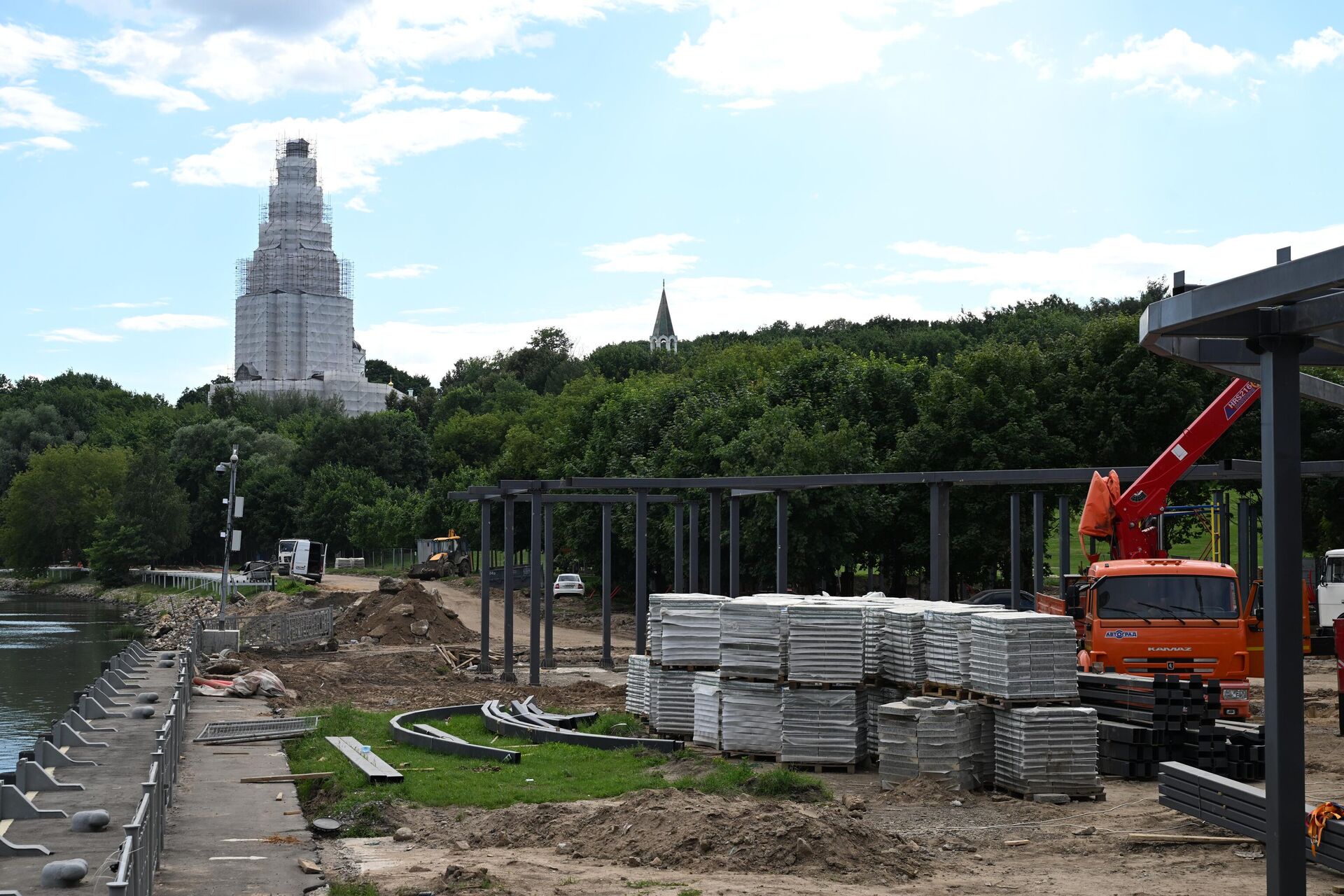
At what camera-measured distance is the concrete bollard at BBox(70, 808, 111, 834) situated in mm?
14297

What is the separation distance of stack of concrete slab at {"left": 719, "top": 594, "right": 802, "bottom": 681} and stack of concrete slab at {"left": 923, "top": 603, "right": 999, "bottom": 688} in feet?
5.87

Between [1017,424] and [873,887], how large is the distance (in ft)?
94.8

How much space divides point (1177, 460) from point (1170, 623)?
2.74 m

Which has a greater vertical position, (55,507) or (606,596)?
(55,507)

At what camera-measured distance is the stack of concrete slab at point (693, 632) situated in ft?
61.8

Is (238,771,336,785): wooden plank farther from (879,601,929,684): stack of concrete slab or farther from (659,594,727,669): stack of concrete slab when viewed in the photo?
(879,601,929,684): stack of concrete slab

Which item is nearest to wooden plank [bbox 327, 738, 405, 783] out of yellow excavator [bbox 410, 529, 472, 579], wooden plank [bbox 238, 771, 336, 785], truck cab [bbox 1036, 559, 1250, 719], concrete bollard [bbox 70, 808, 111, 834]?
wooden plank [bbox 238, 771, 336, 785]

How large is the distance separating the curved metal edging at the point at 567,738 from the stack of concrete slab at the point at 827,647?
2.33 meters

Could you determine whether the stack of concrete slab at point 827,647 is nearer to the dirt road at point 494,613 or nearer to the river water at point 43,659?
the river water at point 43,659

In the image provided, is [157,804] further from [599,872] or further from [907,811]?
[907,811]

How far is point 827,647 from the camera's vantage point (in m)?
16.8

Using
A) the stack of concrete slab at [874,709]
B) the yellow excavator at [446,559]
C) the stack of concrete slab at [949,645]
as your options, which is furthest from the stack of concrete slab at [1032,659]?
the yellow excavator at [446,559]

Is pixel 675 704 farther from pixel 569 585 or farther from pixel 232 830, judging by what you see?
pixel 569 585

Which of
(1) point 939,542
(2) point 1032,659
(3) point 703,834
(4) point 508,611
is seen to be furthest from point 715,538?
(3) point 703,834
